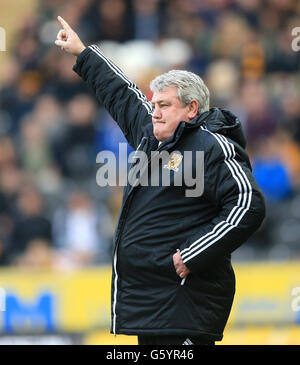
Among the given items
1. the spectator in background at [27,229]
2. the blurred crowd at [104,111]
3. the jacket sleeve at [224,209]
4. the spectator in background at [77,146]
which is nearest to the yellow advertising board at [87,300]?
the blurred crowd at [104,111]

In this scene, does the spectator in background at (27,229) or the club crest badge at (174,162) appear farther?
the spectator in background at (27,229)

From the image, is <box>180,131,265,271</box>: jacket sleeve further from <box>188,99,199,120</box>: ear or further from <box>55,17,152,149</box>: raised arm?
<box>55,17,152,149</box>: raised arm

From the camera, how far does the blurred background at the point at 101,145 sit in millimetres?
8438

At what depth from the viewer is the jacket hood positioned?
4707 millimetres

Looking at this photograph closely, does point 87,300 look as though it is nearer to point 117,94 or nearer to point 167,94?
point 117,94

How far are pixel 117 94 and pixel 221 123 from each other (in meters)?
0.76

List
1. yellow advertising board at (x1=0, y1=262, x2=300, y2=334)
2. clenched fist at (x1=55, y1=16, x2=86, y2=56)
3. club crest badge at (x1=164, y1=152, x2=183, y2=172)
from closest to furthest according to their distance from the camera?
club crest badge at (x1=164, y1=152, x2=183, y2=172)
clenched fist at (x1=55, y1=16, x2=86, y2=56)
yellow advertising board at (x1=0, y1=262, x2=300, y2=334)

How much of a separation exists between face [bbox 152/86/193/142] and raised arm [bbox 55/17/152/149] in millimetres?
292

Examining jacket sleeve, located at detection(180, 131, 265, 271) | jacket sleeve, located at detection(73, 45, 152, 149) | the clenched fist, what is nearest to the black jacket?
jacket sleeve, located at detection(180, 131, 265, 271)

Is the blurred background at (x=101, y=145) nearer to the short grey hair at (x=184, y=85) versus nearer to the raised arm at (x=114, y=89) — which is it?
the raised arm at (x=114, y=89)

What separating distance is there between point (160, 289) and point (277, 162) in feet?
17.7

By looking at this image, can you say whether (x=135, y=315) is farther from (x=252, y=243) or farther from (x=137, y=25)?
(x=137, y=25)

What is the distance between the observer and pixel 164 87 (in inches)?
187

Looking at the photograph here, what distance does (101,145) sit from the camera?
401 inches
